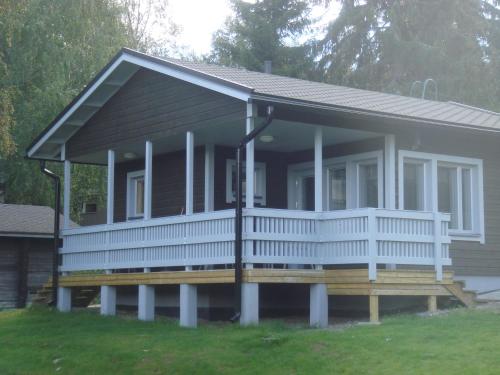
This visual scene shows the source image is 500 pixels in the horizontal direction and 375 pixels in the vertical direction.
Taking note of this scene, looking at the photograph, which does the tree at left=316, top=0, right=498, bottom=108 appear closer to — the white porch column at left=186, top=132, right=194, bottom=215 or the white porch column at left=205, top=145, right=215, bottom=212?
the white porch column at left=205, top=145, right=215, bottom=212

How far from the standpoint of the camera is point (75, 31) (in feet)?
101

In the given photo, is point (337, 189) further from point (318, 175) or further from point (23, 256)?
point (23, 256)

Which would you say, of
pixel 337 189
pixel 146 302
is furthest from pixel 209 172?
pixel 146 302

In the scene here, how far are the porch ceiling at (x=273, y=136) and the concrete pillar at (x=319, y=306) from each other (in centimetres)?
299

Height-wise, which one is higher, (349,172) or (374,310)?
(349,172)

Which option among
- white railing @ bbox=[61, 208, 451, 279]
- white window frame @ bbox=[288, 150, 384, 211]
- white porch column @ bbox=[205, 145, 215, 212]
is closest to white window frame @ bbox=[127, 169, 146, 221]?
white porch column @ bbox=[205, 145, 215, 212]

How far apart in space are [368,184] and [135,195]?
Answer: 21.8ft

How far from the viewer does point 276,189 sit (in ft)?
68.9

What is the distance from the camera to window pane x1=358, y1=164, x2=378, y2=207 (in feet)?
62.5

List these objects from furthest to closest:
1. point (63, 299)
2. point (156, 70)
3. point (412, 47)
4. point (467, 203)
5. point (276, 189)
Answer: point (412, 47) → point (63, 299) → point (276, 189) → point (467, 203) → point (156, 70)

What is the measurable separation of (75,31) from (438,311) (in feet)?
60.0

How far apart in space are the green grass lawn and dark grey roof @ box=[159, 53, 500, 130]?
13.0 feet

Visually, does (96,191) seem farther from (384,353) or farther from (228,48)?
(384,353)

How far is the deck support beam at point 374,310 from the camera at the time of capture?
612 inches
